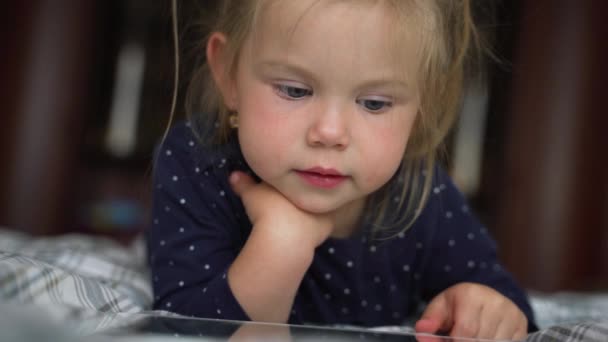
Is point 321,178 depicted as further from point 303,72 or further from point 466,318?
point 466,318

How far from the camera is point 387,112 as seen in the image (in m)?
0.66

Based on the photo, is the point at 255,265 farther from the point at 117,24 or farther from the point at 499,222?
the point at 117,24

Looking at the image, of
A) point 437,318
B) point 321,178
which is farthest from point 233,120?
point 437,318

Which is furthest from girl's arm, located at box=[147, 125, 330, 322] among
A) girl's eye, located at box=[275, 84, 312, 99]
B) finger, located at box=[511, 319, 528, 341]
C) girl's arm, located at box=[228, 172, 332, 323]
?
finger, located at box=[511, 319, 528, 341]

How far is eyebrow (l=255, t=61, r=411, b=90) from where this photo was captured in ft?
2.01

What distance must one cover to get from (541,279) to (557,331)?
1.61 metres

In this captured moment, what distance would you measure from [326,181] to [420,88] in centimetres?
14

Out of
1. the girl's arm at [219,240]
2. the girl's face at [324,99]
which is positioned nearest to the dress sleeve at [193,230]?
the girl's arm at [219,240]

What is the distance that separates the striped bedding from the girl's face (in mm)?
189

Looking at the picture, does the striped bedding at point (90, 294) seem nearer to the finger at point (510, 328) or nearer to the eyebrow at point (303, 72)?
the finger at point (510, 328)

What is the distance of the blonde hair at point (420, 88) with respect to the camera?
68 centimetres

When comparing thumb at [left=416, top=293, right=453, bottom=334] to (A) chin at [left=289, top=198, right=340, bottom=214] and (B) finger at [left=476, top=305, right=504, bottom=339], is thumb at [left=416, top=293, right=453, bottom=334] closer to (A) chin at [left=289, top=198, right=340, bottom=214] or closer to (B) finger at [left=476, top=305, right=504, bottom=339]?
(B) finger at [left=476, top=305, right=504, bottom=339]

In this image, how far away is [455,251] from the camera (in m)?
0.89

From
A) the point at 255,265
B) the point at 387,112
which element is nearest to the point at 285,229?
the point at 255,265
